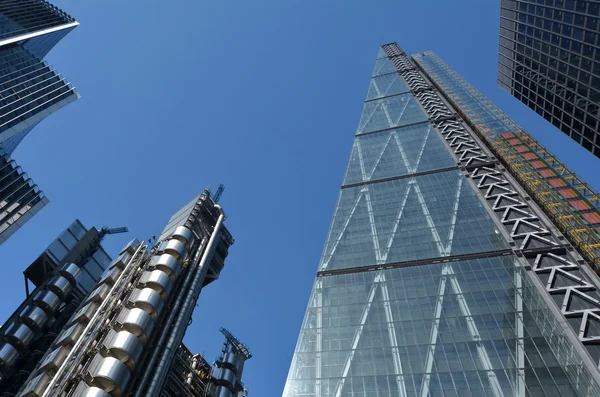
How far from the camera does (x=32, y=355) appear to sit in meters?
30.2

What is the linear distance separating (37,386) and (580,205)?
41521 millimetres

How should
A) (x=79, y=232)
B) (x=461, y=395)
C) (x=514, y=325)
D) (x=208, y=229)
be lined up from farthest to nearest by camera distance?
(x=79, y=232) < (x=208, y=229) < (x=514, y=325) < (x=461, y=395)

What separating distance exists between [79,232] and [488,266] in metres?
37.0

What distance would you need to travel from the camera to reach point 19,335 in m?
28.7

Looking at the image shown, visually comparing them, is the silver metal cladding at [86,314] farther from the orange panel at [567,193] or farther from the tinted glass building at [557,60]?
the tinted glass building at [557,60]

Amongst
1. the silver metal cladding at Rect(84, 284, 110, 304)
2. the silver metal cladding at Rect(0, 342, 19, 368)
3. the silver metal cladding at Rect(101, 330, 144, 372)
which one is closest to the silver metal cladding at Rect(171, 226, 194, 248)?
the silver metal cladding at Rect(84, 284, 110, 304)

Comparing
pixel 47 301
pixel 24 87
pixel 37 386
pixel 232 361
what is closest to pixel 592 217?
pixel 232 361

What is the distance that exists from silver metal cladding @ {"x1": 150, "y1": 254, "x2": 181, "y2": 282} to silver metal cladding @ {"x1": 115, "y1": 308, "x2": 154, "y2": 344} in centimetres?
403

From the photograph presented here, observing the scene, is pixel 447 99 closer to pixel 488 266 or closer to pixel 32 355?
pixel 488 266

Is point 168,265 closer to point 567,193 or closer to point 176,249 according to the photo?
point 176,249

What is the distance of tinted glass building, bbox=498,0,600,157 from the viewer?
36.6 m

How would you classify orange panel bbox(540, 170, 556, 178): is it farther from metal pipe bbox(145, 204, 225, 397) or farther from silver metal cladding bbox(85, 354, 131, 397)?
silver metal cladding bbox(85, 354, 131, 397)

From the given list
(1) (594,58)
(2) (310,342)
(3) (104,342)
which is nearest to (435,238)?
(2) (310,342)

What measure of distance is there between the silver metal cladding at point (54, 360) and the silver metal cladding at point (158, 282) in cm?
580
